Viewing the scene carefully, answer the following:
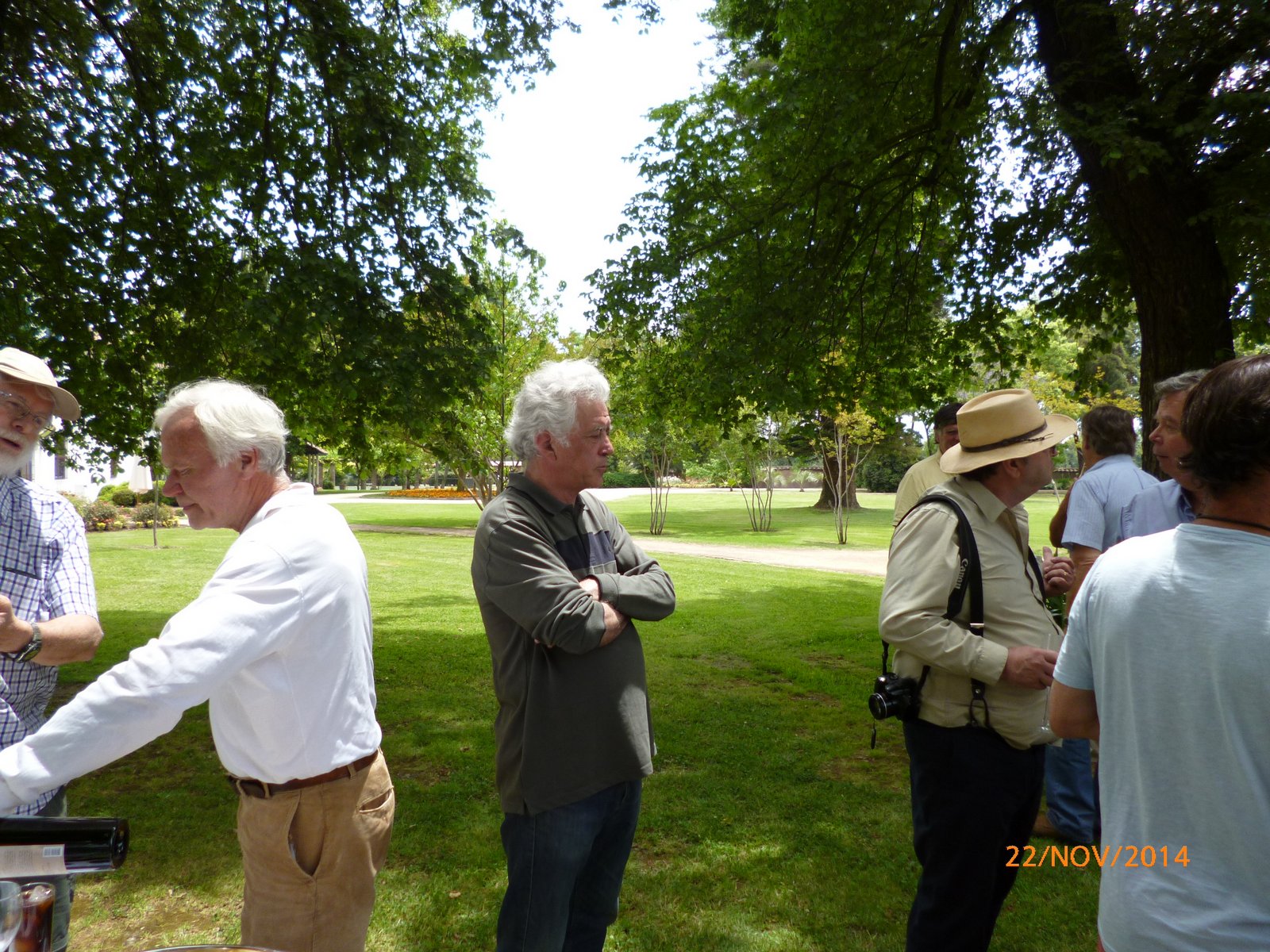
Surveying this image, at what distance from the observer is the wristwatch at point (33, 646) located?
236cm

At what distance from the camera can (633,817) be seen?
261 centimetres

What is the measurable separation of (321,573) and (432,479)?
215ft

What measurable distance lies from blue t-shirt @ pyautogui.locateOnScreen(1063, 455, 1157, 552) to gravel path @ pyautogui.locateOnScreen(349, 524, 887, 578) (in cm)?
1332

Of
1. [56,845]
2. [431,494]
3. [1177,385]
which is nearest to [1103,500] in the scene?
[1177,385]

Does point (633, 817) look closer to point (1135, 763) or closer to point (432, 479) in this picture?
point (1135, 763)

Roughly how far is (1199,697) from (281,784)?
6.77 feet

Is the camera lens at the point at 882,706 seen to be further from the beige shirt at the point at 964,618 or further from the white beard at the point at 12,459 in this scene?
the white beard at the point at 12,459

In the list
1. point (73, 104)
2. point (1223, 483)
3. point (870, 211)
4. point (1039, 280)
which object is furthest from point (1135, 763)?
point (73, 104)

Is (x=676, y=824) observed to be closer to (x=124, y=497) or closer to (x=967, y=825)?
(x=967, y=825)

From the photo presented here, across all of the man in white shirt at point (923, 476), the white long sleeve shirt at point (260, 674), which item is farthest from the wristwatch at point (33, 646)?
the man in white shirt at point (923, 476)

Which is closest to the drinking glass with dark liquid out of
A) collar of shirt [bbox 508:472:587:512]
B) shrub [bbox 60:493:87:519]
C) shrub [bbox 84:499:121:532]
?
collar of shirt [bbox 508:472:587:512]

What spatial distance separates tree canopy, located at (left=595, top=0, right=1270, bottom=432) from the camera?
575cm

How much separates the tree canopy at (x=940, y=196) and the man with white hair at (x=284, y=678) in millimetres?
5641

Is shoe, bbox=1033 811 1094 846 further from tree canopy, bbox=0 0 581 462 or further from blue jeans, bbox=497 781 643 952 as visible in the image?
tree canopy, bbox=0 0 581 462
